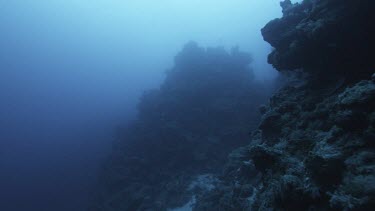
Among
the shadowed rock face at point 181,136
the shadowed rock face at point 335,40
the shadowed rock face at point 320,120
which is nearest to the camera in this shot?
the shadowed rock face at point 320,120

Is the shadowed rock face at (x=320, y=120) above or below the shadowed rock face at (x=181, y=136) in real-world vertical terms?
below

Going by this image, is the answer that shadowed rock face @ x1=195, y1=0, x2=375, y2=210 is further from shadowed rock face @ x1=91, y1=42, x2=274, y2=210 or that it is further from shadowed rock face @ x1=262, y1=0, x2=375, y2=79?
shadowed rock face @ x1=91, y1=42, x2=274, y2=210

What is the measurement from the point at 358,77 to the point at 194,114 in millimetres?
21555

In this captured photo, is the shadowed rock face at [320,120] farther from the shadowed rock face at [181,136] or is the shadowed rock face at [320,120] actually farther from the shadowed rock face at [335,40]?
the shadowed rock face at [181,136]

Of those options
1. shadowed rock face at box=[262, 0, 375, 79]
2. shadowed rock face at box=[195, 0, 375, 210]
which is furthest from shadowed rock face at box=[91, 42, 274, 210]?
shadowed rock face at box=[262, 0, 375, 79]

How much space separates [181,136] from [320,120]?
1988 cm

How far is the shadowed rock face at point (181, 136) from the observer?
84.1 feet

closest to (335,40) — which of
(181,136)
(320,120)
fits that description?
(320,120)

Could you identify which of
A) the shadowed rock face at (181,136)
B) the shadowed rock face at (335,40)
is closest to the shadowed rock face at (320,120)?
the shadowed rock face at (335,40)

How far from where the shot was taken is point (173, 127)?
95.9ft

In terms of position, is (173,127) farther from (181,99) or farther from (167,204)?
(167,204)

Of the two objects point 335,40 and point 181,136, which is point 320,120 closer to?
point 335,40

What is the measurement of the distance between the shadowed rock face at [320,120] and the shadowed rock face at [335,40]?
3 cm

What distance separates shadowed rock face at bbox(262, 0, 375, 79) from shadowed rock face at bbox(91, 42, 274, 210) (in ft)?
50.6
